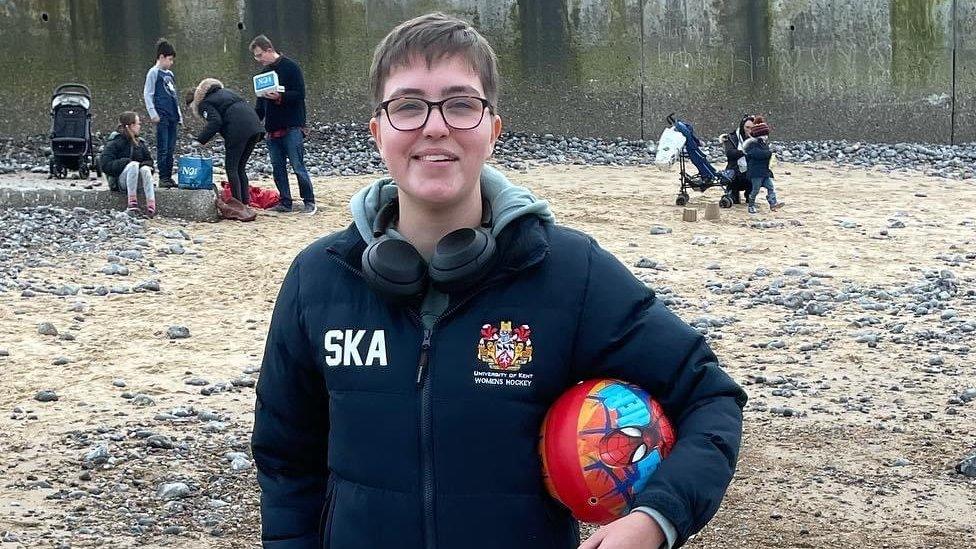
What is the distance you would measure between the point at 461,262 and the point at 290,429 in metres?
0.52

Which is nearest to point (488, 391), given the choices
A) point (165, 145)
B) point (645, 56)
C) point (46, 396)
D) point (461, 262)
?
point (461, 262)

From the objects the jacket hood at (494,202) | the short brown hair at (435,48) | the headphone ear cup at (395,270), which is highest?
the short brown hair at (435,48)

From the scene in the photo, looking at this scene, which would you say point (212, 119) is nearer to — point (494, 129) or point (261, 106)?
point (261, 106)

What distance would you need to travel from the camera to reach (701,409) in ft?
7.64

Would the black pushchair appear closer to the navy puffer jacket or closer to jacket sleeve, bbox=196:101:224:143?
jacket sleeve, bbox=196:101:224:143

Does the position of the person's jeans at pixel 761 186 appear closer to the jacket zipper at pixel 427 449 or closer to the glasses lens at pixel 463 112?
the glasses lens at pixel 463 112

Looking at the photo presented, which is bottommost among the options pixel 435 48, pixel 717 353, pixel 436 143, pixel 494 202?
pixel 717 353

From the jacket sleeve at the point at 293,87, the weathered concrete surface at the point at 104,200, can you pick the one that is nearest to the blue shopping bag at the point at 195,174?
the weathered concrete surface at the point at 104,200

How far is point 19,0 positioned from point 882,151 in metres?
13.8

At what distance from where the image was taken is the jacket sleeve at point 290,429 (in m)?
2.51

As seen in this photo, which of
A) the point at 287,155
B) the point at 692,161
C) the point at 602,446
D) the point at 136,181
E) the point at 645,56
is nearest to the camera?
the point at 602,446

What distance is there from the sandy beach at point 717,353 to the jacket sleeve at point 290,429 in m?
2.79

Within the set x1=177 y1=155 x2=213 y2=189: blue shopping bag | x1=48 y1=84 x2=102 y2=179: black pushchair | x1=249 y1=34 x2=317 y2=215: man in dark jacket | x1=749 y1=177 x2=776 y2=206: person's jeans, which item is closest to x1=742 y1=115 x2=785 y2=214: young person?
x1=749 y1=177 x2=776 y2=206: person's jeans

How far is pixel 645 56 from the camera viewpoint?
23391 millimetres
